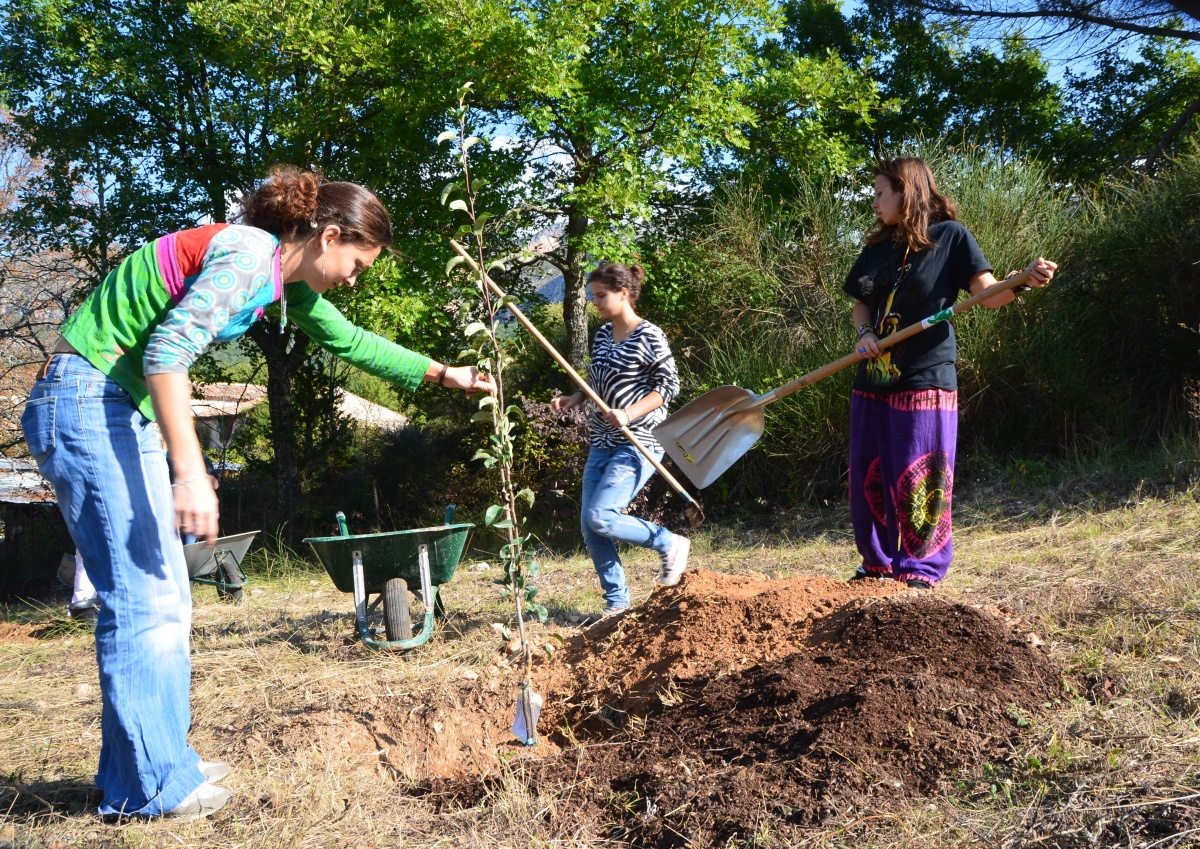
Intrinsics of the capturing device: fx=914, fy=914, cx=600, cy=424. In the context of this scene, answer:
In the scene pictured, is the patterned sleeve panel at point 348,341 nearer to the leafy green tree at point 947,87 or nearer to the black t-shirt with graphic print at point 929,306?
the black t-shirt with graphic print at point 929,306

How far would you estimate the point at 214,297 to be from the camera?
2.19 metres

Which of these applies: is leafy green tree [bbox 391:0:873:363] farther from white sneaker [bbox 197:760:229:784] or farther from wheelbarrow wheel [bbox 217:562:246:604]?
white sneaker [bbox 197:760:229:784]

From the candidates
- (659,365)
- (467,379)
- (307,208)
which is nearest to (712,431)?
(659,365)

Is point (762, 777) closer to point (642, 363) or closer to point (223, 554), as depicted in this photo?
point (642, 363)

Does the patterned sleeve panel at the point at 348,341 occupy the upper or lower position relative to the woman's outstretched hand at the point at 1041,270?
lower

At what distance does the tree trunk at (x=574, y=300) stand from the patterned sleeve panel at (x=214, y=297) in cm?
627

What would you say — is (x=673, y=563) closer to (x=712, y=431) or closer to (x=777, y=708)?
(x=712, y=431)

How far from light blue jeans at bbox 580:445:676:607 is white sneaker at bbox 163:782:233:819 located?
1.90 meters

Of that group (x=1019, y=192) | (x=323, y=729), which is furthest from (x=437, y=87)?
(x=323, y=729)

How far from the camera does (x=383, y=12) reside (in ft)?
27.8

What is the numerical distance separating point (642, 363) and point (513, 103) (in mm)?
5042

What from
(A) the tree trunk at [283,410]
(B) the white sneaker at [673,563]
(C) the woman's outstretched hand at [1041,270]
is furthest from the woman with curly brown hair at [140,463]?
(A) the tree trunk at [283,410]

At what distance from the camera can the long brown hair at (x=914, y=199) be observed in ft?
12.1

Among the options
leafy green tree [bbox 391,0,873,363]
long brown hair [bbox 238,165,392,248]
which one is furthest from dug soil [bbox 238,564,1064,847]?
leafy green tree [bbox 391,0,873,363]
